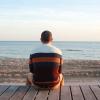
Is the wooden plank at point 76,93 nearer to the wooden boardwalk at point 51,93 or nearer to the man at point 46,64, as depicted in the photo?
the wooden boardwalk at point 51,93

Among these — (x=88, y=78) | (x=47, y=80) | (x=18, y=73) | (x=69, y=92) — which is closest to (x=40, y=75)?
(x=47, y=80)

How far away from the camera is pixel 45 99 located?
613cm

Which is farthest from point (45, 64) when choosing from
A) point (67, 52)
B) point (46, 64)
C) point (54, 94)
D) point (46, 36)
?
point (67, 52)

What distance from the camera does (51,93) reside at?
662 centimetres

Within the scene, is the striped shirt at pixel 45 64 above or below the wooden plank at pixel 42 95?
above

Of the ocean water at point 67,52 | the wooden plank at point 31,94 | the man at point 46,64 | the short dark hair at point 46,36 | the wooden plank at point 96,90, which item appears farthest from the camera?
the ocean water at point 67,52

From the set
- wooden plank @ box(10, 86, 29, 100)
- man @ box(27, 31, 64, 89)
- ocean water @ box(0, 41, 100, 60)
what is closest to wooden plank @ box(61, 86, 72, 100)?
man @ box(27, 31, 64, 89)

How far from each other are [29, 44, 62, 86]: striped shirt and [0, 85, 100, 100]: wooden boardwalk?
0.23 metres

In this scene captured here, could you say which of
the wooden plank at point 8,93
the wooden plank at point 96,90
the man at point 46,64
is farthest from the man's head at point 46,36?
the wooden plank at point 96,90

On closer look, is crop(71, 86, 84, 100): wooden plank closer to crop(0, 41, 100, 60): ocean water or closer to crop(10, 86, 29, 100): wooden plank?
crop(10, 86, 29, 100): wooden plank

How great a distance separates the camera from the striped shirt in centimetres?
694

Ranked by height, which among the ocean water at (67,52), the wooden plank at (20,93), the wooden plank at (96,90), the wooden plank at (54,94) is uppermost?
the wooden plank at (20,93)

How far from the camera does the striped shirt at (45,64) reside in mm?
6941

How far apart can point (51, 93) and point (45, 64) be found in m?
0.60
